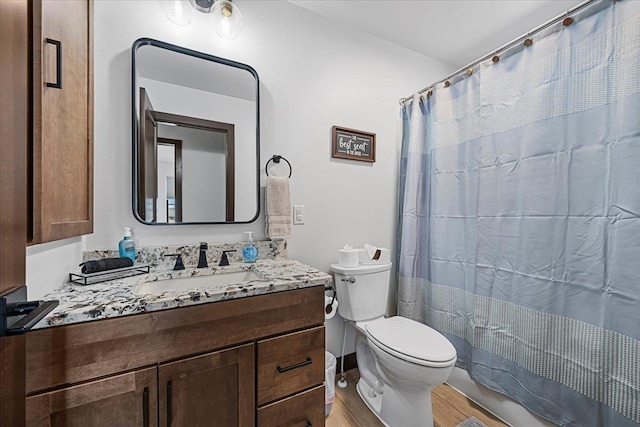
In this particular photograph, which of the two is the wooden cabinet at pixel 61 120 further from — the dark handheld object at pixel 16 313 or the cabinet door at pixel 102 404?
the cabinet door at pixel 102 404

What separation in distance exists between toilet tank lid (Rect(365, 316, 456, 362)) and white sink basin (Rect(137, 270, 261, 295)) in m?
0.75

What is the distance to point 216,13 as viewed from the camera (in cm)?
138

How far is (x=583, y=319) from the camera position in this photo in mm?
1123

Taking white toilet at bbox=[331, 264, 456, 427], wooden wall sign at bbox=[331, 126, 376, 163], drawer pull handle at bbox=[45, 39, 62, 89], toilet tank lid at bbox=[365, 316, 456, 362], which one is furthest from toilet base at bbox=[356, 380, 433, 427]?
drawer pull handle at bbox=[45, 39, 62, 89]

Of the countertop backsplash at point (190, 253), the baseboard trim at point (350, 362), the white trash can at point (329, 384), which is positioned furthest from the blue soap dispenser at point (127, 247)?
the baseboard trim at point (350, 362)

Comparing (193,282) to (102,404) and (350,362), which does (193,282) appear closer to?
(102,404)

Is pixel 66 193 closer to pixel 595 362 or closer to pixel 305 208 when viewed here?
pixel 305 208

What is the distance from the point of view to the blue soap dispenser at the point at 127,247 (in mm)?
1171

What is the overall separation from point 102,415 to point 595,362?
1.81 meters

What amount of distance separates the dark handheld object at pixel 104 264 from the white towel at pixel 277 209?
2.20ft

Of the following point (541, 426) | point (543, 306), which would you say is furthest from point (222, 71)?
point (541, 426)

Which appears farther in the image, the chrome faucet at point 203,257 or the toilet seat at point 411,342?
the chrome faucet at point 203,257

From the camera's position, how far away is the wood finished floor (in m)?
1.43

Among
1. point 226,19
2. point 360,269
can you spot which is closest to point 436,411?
point 360,269
